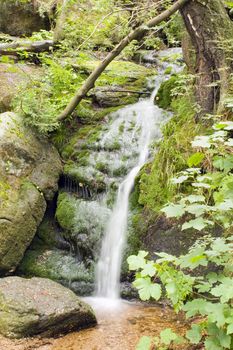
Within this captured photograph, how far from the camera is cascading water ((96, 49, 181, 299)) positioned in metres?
5.05

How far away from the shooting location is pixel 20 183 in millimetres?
5449

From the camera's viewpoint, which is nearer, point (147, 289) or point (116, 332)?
point (147, 289)

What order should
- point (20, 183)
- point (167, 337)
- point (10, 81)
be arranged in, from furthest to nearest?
point (10, 81)
point (20, 183)
point (167, 337)

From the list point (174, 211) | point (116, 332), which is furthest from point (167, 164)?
point (174, 211)

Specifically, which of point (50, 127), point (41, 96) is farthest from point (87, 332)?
point (41, 96)

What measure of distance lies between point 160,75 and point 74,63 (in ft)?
6.27

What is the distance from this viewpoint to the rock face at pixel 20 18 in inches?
426

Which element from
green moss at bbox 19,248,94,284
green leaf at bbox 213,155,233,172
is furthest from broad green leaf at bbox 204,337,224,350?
green moss at bbox 19,248,94,284

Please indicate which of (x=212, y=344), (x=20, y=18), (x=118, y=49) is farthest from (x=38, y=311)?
(x=20, y=18)

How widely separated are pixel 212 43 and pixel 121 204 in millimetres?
2610

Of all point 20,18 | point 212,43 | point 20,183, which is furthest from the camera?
point 20,18

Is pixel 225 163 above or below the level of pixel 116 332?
above

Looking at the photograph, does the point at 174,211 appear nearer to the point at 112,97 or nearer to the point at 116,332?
the point at 116,332

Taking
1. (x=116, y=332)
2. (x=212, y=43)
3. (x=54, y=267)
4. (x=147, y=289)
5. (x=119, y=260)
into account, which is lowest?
(x=54, y=267)
